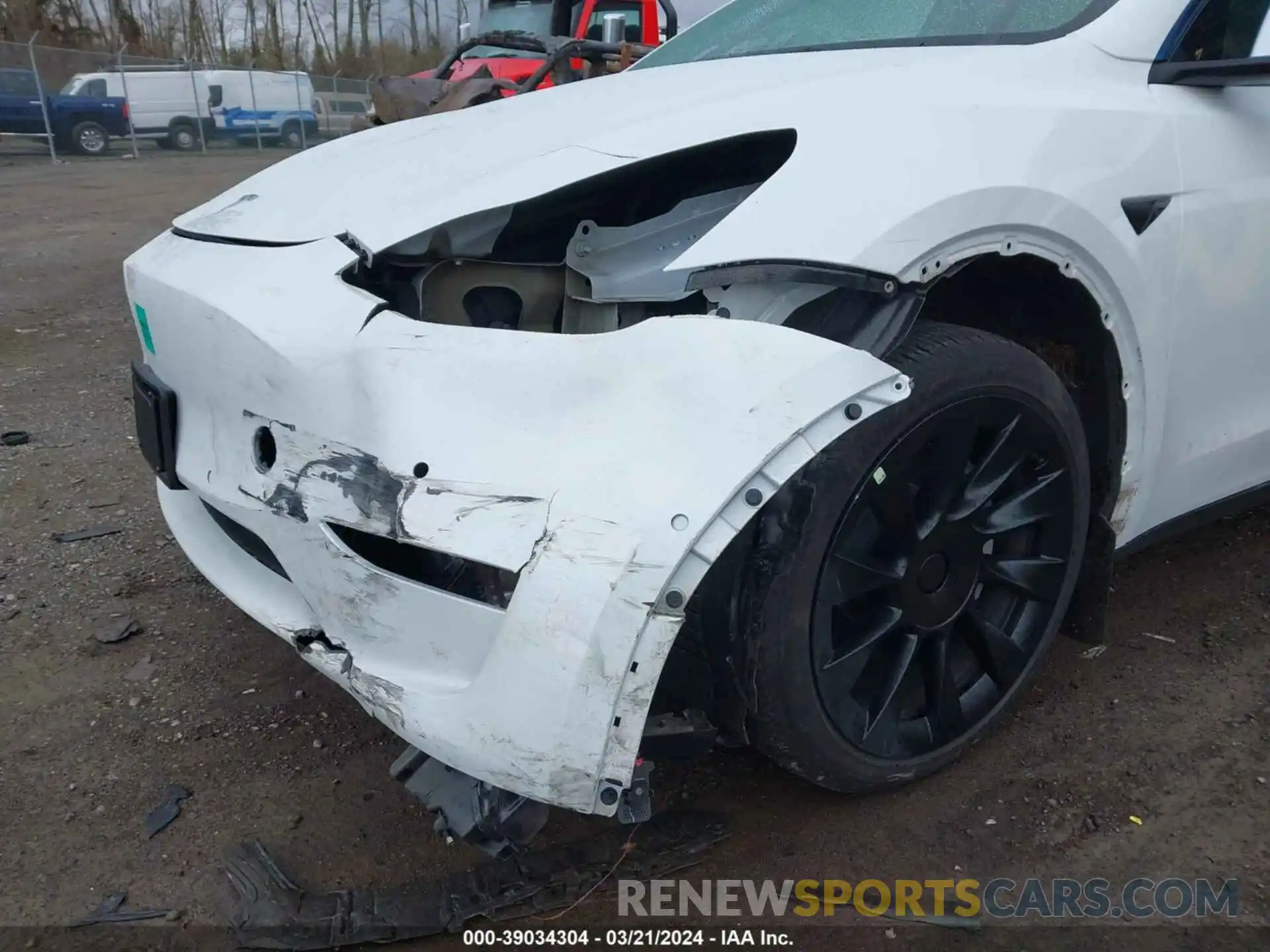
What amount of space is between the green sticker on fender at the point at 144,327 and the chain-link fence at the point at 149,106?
14402mm

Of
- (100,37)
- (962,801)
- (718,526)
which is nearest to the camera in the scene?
(718,526)

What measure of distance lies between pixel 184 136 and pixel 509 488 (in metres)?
24.4

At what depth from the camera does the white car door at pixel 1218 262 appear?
6.48 feet

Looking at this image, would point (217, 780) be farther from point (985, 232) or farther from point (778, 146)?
point (985, 232)

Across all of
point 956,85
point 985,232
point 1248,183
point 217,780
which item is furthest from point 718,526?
point 1248,183

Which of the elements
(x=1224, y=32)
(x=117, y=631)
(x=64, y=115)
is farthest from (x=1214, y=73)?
(x=64, y=115)

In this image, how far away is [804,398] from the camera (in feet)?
4.63

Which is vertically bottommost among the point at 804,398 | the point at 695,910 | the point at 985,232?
the point at 695,910

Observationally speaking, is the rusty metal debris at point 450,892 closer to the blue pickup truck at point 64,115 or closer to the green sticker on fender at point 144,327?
the green sticker on fender at point 144,327

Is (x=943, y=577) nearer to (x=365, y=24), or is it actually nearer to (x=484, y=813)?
(x=484, y=813)

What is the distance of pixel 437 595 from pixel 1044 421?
1185 mm

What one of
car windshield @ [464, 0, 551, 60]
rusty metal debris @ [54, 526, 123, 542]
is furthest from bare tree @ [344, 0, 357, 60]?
rusty metal debris @ [54, 526, 123, 542]

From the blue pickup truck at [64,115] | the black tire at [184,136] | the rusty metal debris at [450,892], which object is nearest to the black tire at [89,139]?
the blue pickup truck at [64,115]

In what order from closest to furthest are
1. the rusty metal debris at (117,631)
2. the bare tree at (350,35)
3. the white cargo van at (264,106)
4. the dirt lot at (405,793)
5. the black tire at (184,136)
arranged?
the dirt lot at (405,793) < the rusty metal debris at (117,631) < the black tire at (184,136) < the white cargo van at (264,106) < the bare tree at (350,35)
